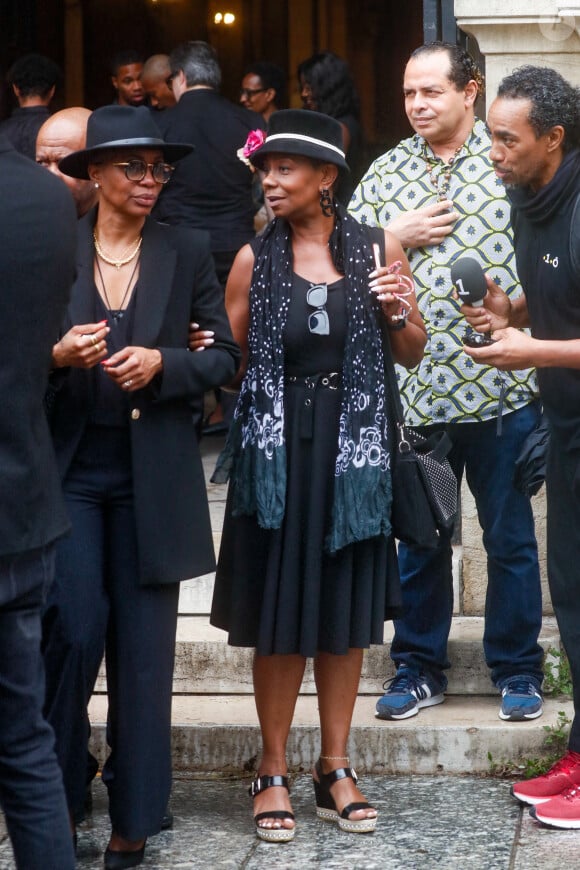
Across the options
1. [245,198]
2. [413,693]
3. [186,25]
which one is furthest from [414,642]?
[186,25]

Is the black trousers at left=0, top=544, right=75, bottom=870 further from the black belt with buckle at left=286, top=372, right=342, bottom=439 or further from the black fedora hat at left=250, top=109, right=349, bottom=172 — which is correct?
the black fedora hat at left=250, top=109, right=349, bottom=172

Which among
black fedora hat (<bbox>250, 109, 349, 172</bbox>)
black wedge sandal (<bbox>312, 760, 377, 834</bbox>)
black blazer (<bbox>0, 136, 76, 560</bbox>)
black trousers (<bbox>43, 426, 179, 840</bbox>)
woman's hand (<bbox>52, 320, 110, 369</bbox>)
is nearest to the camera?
black blazer (<bbox>0, 136, 76, 560</bbox>)

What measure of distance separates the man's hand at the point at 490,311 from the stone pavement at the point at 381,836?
4.61 feet

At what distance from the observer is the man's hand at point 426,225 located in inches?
177

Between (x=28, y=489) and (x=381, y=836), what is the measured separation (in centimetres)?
167

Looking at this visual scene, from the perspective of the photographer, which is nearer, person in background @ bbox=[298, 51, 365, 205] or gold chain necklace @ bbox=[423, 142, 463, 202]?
gold chain necklace @ bbox=[423, 142, 463, 202]

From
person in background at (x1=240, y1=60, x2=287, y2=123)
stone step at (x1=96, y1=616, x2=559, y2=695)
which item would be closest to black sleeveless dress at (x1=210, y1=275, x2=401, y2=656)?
stone step at (x1=96, y1=616, x2=559, y2=695)

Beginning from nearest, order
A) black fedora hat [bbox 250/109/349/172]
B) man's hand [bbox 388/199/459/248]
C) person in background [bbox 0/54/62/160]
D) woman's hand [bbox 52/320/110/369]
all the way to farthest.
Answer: woman's hand [bbox 52/320/110/369] → black fedora hat [bbox 250/109/349/172] → man's hand [bbox 388/199/459/248] → person in background [bbox 0/54/62/160]

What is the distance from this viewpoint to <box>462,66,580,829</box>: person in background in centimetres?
392

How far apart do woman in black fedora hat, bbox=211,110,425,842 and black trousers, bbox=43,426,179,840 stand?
335 mm

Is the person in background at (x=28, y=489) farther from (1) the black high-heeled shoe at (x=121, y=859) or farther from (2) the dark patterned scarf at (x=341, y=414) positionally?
(2) the dark patterned scarf at (x=341, y=414)

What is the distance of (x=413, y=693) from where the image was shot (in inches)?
183

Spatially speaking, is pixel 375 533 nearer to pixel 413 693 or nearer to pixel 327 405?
pixel 327 405

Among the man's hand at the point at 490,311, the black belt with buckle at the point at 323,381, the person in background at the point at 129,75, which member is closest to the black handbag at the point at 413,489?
the black belt with buckle at the point at 323,381
